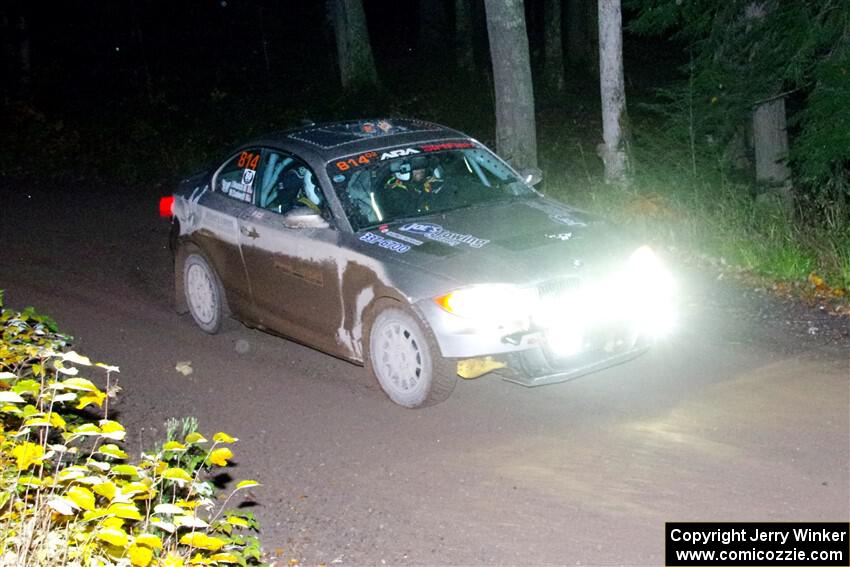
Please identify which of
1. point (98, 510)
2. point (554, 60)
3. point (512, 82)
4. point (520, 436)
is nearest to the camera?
point (98, 510)

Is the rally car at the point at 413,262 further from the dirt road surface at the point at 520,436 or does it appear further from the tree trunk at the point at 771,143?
the tree trunk at the point at 771,143

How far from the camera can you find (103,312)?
1083cm


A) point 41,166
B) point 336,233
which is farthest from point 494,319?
point 41,166

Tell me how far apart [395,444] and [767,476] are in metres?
2.27

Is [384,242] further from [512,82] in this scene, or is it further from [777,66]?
[512,82]

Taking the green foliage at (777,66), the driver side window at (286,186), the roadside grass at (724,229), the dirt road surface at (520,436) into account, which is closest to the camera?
the dirt road surface at (520,436)

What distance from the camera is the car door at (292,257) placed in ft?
27.5

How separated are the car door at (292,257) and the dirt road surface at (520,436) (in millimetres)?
433

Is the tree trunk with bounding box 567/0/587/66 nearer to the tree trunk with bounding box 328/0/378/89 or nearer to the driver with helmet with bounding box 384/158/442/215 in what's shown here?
the tree trunk with bounding box 328/0/378/89

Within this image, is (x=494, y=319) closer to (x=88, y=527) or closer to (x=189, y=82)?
(x=88, y=527)

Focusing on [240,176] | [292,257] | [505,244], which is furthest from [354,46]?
[505,244]

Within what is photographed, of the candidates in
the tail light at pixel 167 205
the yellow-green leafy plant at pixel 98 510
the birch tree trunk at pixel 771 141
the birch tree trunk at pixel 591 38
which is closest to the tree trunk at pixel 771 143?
the birch tree trunk at pixel 771 141

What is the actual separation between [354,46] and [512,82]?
12107mm

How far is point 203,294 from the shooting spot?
393 inches
